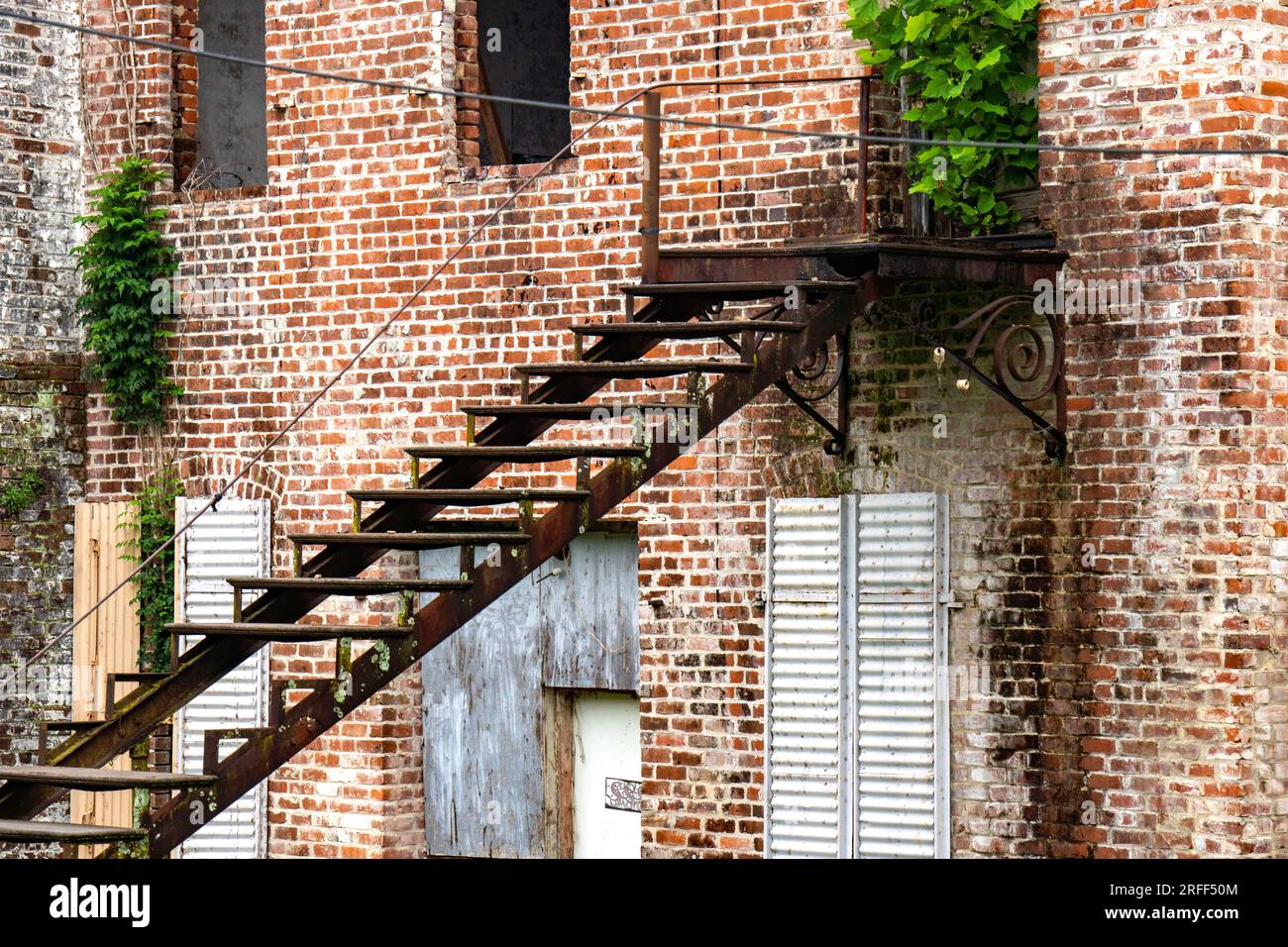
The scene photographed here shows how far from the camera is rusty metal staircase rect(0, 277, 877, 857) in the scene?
7848 millimetres

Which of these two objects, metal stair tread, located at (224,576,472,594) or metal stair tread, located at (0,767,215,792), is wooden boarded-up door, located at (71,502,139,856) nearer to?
metal stair tread, located at (0,767,215,792)

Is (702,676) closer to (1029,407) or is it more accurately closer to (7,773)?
(1029,407)

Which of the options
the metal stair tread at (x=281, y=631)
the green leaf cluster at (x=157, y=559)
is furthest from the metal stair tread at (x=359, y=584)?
the green leaf cluster at (x=157, y=559)

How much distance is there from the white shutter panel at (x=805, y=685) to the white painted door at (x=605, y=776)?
1034 mm

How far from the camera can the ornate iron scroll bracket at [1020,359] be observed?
335 inches

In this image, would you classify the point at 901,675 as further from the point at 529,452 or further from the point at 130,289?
the point at 130,289

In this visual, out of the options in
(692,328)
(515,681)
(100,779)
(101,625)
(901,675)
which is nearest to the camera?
(100,779)

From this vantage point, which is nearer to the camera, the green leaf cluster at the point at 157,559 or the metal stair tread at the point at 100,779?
the metal stair tread at the point at 100,779

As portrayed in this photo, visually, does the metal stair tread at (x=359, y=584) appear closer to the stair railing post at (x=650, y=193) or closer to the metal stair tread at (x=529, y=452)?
the metal stair tread at (x=529, y=452)

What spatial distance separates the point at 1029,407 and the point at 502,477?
2.96 metres

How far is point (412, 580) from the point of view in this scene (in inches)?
321

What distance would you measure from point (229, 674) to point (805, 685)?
3577mm

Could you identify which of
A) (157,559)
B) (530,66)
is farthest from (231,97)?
(157,559)

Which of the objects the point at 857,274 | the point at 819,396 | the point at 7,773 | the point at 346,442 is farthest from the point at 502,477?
the point at 7,773
